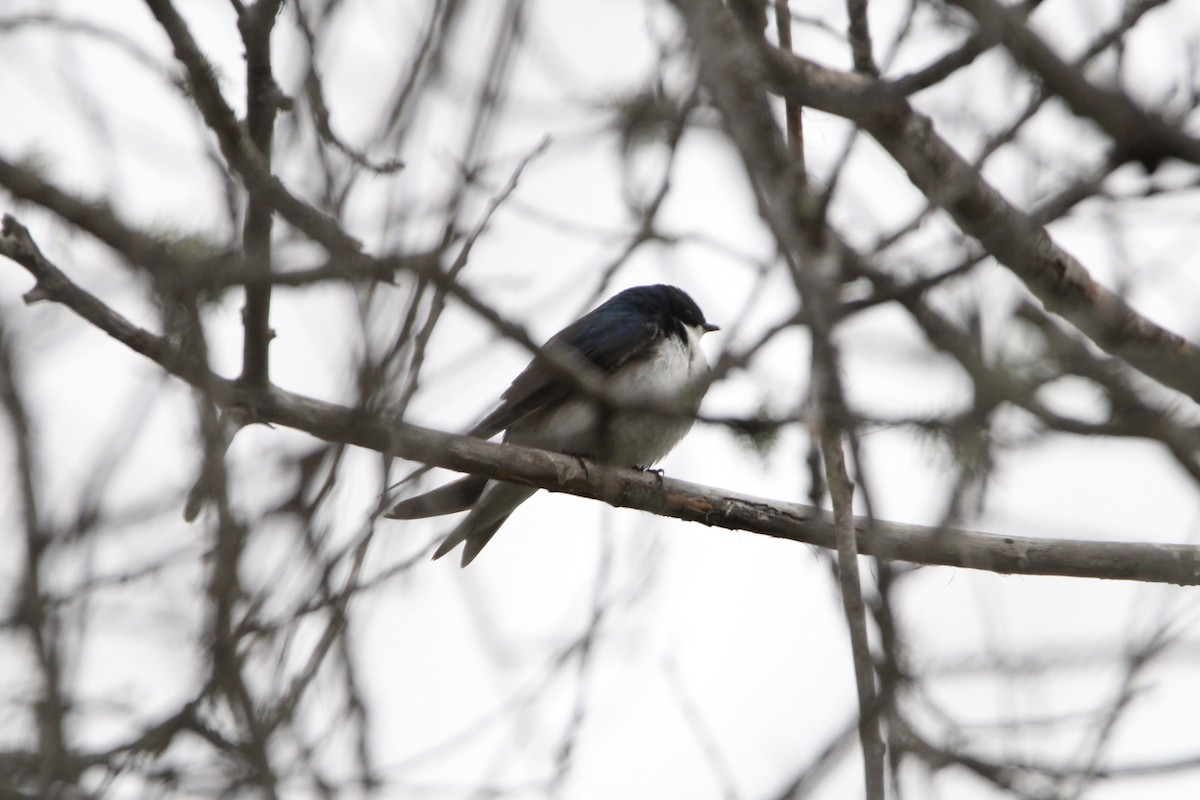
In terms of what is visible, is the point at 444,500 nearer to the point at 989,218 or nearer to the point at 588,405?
the point at 588,405

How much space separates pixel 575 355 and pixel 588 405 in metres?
0.26

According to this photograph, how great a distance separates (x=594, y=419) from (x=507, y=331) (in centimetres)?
334

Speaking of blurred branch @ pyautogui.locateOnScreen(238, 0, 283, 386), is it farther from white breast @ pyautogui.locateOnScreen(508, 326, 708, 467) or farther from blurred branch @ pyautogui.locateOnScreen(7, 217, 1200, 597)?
white breast @ pyautogui.locateOnScreen(508, 326, 708, 467)

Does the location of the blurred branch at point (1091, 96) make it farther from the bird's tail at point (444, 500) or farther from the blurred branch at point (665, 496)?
the bird's tail at point (444, 500)

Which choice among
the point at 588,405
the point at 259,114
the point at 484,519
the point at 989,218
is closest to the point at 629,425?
the point at 588,405

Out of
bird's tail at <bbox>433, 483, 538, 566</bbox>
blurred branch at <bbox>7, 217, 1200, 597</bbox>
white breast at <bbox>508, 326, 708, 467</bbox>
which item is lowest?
blurred branch at <bbox>7, 217, 1200, 597</bbox>

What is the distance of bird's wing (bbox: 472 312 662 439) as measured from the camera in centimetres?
597

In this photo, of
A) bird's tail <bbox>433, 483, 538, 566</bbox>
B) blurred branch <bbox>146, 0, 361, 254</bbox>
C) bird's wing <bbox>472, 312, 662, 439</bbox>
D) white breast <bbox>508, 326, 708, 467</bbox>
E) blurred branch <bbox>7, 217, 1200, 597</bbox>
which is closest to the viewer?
blurred branch <bbox>146, 0, 361, 254</bbox>

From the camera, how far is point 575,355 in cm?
607

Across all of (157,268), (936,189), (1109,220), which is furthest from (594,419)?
(157,268)

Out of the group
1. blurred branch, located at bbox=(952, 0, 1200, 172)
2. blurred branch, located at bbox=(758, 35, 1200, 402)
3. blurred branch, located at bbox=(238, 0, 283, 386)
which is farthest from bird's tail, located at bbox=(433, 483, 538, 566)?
blurred branch, located at bbox=(952, 0, 1200, 172)

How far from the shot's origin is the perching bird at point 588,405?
5641 millimetres

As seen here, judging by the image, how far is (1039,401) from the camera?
2.68 m

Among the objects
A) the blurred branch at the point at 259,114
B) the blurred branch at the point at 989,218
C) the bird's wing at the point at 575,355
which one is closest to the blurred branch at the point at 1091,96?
the blurred branch at the point at 989,218
